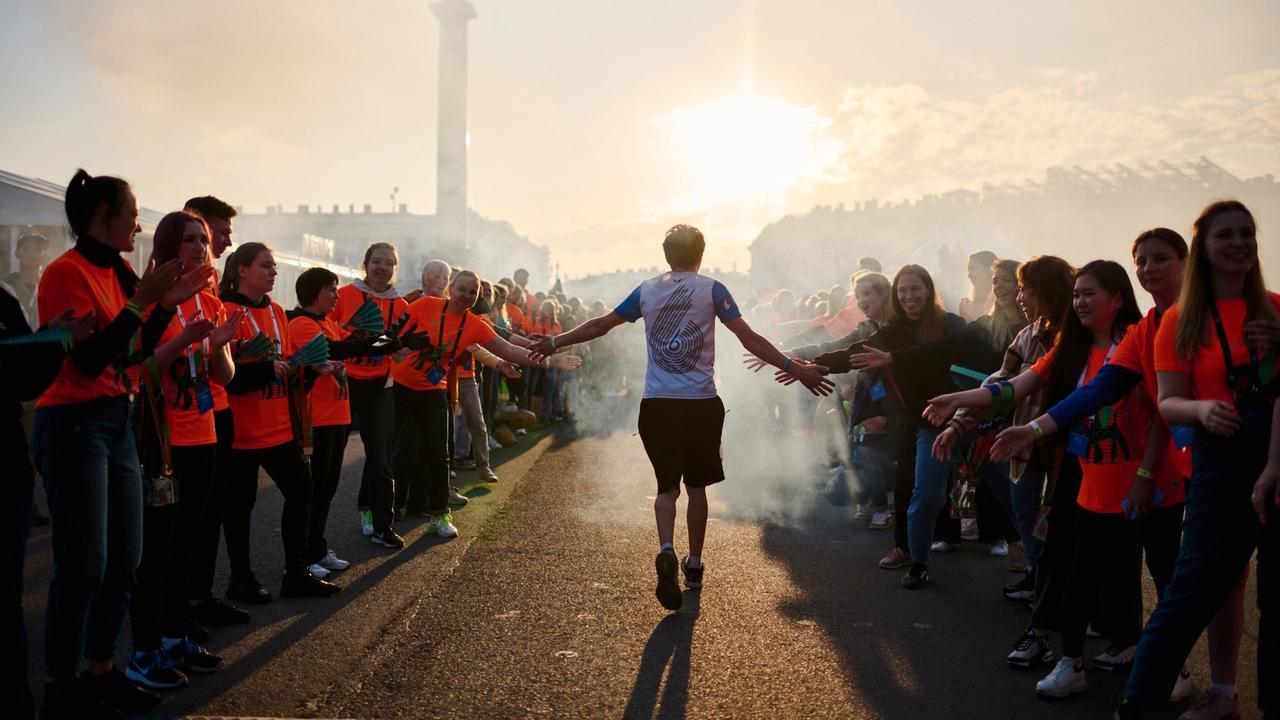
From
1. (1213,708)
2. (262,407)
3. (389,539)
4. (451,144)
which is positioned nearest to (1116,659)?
(1213,708)

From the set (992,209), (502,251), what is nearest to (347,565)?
(992,209)

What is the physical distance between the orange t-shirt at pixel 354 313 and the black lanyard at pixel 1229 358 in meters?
4.98

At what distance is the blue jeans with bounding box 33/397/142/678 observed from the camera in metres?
3.35

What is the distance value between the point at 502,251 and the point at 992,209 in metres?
61.0

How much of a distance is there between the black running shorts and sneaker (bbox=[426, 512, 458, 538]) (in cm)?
220

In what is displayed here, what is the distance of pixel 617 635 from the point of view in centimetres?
471

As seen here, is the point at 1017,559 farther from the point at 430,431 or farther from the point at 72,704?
the point at 72,704

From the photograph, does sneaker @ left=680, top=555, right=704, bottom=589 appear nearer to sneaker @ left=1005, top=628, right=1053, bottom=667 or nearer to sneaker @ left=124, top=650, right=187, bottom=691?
sneaker @ left=1005, top=628, right=1053, bottom=667

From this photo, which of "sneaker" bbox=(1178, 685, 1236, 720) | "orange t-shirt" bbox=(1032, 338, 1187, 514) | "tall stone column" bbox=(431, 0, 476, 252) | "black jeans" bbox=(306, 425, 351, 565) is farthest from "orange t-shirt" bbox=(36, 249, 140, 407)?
"tall stone column" bbox=(431, 0, 476, 252)

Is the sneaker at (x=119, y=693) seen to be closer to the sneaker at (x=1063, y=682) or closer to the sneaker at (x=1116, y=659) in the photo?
the sneaker at (x=1063, y=682)

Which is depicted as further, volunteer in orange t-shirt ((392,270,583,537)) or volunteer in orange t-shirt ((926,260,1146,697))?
volunteer in orange t-shirt ((392,270,583,537))

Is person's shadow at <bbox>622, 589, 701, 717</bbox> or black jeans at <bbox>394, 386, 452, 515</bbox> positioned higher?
black jeans at <bbox>394, 386, 452, 515</bbox>

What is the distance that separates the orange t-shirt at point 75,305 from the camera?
131 inches

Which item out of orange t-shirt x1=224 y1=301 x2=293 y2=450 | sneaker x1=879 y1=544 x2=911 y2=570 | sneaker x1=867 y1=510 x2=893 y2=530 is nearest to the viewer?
orange t-shirt x1=224 y1=301 x2=293 y2=450
